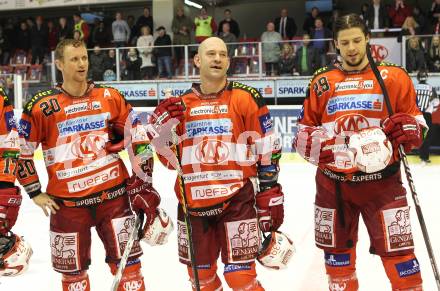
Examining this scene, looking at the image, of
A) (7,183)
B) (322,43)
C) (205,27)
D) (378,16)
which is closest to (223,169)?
(7,183)

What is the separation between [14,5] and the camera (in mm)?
16438

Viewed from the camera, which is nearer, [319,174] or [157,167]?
[319,174]

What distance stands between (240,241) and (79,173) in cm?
95

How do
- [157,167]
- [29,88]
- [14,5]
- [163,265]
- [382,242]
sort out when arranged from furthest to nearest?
[14,5] → [29,88] → [157,167] → [163,265] → [382,242]

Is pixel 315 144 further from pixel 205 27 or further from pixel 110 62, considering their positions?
pixel 205 27

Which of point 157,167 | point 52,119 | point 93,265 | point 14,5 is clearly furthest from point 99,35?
point 52,119

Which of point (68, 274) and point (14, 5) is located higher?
point (14, 5)

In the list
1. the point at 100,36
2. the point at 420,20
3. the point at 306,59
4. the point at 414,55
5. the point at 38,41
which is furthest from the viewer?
the point at 38,41

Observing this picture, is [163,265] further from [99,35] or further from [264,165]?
[99,35]

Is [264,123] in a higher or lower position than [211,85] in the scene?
lower

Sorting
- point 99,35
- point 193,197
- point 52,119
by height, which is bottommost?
point 193,197

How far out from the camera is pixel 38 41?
14711 mm

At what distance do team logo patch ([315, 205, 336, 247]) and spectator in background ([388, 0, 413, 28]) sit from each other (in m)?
9.85

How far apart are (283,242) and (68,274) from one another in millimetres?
1162
